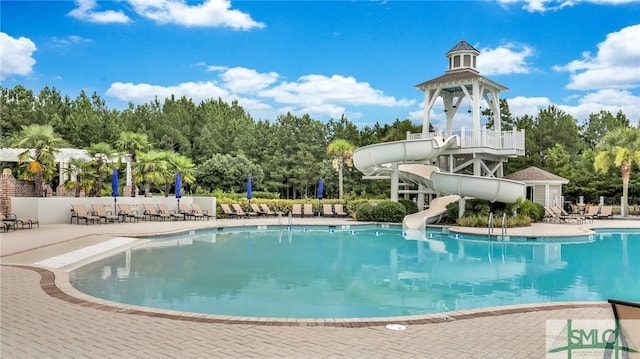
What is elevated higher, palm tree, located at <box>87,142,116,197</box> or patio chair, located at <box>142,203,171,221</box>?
palm tree, located at <box>87,142,116,197</box>

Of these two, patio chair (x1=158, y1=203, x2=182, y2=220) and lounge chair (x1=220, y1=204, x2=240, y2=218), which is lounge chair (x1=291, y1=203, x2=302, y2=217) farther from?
patio chair (x1=158, y1=203, x2=182, y2=220)

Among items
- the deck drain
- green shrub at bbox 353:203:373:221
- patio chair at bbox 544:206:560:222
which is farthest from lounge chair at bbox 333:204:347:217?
the deck drain

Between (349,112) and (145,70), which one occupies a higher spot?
(145,70)

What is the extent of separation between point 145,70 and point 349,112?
768 inches

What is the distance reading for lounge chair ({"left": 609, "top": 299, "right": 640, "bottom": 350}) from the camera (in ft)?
11.3

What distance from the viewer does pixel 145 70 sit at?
4947 centimetres

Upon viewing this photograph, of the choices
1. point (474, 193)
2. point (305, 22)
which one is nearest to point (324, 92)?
point (305, 22)

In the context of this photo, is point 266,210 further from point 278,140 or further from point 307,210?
point 278,140

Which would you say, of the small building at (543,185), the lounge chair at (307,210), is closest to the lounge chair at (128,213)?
the lounge chair at (307,210)

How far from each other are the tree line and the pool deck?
87.8 feet

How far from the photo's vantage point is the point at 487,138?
23781 mm

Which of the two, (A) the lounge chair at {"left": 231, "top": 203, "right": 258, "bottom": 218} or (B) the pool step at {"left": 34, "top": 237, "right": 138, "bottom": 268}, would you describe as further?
(A) the lounge chair at {"left": 231, "top": 203, "right": 258, "bottom": 218}

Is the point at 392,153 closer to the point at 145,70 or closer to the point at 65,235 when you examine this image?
the point at 65,235

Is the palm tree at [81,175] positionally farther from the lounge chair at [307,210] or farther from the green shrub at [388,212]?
the green shrub at [388,212]
